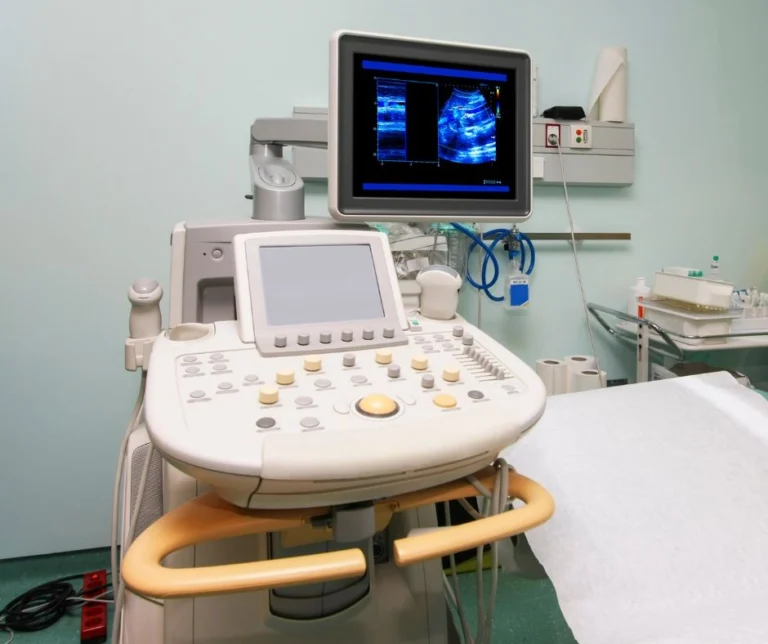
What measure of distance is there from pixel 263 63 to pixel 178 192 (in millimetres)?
453

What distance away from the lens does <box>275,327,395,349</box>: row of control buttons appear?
0.72 m

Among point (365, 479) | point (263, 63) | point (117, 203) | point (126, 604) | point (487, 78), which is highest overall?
point (263, 63)

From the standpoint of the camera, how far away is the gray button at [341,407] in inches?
23.0

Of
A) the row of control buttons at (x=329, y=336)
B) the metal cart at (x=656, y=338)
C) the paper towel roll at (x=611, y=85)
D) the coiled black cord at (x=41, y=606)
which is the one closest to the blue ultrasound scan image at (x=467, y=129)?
the row of control buttons at (x=329, y=336)

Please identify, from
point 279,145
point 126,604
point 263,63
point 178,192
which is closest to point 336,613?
point 126,604

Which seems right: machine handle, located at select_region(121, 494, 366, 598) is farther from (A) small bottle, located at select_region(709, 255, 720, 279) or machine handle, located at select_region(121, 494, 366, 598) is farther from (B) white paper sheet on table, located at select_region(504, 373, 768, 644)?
(A) small bottle, located at select_region(709, 255, 720, 279)

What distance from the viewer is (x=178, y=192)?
1.60 m

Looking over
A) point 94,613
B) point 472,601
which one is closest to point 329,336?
point 472,601

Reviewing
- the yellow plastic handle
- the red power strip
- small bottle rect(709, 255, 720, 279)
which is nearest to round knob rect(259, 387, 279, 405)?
the yellow plastic handle

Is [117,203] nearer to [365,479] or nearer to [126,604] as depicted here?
[126,604]

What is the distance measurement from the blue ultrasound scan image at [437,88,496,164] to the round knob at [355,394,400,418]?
0.47 meters

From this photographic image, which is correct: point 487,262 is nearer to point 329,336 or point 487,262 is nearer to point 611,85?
point 611,85

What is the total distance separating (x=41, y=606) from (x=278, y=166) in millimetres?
1406

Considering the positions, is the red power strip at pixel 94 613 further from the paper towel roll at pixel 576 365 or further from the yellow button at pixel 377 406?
the paper towel roll at pixel 576 365
